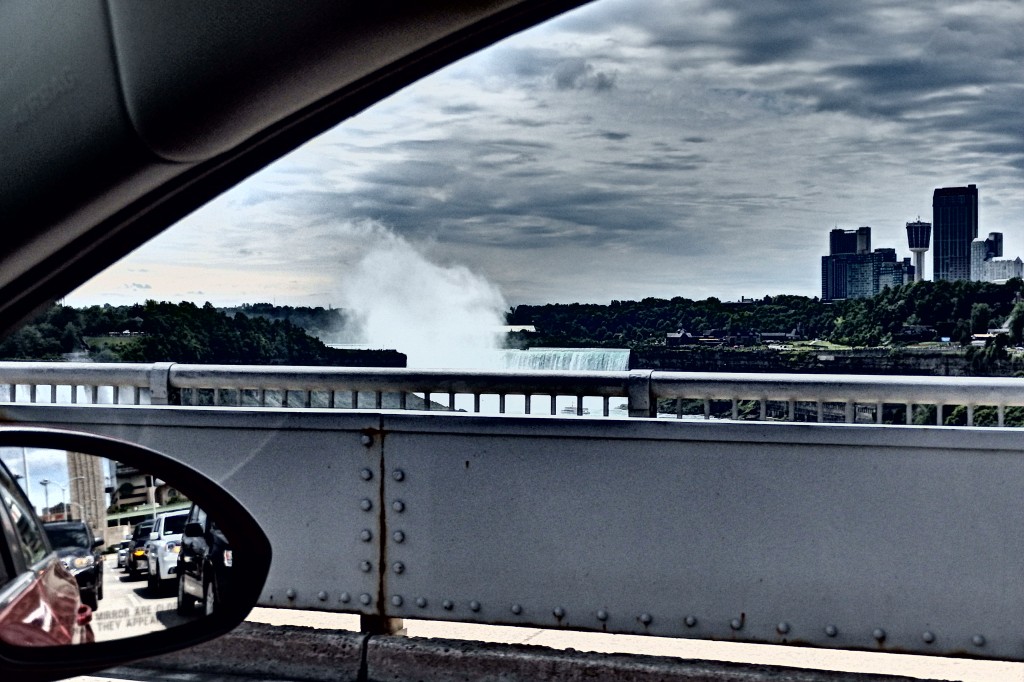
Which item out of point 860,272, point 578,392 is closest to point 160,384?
point 578,392

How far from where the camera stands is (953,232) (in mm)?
7191

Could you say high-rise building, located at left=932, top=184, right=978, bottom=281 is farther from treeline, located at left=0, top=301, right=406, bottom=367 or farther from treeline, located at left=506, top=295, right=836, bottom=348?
treeline, located at left=0, top=301, right=406, bottom=367

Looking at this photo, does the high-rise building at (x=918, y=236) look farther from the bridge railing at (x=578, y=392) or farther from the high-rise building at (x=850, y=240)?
the bridge railing at (x=578, y=392)

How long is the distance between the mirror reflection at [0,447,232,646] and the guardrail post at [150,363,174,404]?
17.0ft

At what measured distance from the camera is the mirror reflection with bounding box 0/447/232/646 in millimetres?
1782

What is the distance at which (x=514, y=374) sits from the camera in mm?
6082

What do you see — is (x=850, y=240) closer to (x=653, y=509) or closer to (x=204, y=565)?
(x=653, y=509)

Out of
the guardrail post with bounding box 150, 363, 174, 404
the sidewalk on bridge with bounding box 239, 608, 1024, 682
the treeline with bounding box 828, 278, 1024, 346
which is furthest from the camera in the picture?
the guardrail post with bounding box 150, 363, 174, 404

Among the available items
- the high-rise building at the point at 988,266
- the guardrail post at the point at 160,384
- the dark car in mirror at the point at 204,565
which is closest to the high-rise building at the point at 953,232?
the high-rise building at the point at 988,266

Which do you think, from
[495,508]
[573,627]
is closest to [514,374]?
[495,508]

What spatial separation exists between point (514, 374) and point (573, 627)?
4.50 ft

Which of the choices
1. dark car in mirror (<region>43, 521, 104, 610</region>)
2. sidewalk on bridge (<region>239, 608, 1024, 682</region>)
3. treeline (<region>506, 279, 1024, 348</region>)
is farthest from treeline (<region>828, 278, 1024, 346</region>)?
dark car in mirror (<region>43, 521, 104, 610</region>)

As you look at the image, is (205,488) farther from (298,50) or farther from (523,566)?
(523,566)

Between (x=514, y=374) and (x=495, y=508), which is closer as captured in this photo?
(x=495, y=508)
